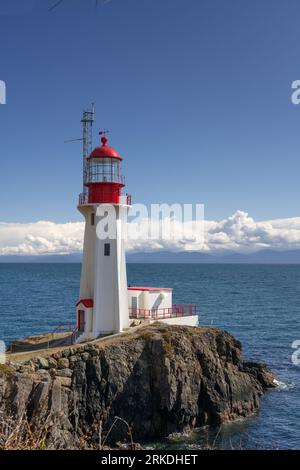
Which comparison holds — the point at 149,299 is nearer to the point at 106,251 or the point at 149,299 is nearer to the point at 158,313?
the point at 158,313

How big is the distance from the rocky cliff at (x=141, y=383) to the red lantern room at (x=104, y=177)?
9.11m

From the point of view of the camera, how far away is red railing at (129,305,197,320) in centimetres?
3709

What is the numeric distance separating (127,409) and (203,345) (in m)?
6.93

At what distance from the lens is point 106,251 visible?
3300 centimetres

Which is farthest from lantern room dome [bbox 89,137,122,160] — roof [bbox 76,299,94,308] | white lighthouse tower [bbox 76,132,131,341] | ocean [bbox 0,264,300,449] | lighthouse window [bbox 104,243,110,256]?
ocean [bbox 0,264,300,449]

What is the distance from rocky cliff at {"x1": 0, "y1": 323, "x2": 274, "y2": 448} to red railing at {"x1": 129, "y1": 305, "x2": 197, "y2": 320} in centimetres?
364

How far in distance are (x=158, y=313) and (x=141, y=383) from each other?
9.44 metres

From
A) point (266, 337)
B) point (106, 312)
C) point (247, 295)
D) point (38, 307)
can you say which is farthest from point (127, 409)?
point (247, 295)

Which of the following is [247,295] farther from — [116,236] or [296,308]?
[116,236]

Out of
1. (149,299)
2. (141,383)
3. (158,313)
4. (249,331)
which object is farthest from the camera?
(249,331)

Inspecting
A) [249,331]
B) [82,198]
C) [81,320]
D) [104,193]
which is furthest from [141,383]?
[249,331]

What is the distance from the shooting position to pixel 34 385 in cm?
2361

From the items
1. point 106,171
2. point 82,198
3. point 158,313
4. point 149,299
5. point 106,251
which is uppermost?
point 106,171

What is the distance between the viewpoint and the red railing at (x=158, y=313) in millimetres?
37094
